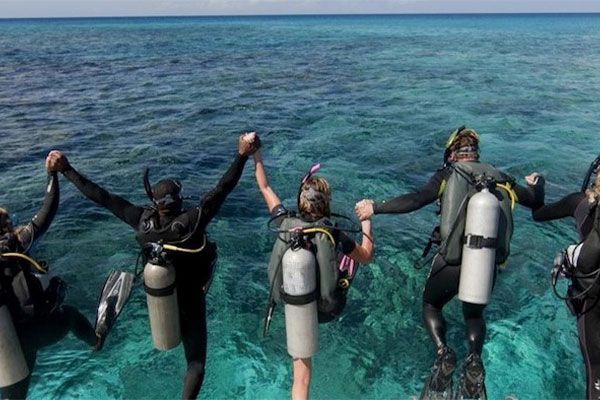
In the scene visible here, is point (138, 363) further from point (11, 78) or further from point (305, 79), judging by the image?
point (11, 78)

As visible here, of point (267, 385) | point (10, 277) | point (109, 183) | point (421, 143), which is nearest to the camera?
point (10, 277)

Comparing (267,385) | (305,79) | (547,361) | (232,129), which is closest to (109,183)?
(232,129)

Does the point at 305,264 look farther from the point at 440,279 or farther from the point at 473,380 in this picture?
the point at 473,380

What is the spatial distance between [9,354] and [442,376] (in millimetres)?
4531

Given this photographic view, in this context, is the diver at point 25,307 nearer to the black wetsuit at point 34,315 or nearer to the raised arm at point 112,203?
the black wetsuit at point 34,315

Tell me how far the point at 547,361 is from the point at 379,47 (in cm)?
5142

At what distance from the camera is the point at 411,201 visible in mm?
5809

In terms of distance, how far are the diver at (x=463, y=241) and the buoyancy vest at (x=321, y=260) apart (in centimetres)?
95

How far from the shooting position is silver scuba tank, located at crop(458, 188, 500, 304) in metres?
5.30

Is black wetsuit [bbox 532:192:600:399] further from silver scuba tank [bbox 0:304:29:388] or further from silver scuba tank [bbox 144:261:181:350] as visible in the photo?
silver scuba tank [bbox 0:304:29:388]

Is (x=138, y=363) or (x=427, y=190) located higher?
(x=427, y=190)

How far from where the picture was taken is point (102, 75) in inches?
1299

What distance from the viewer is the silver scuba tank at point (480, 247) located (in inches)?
209

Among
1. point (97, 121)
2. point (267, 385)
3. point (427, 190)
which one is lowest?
point (267, 385)
